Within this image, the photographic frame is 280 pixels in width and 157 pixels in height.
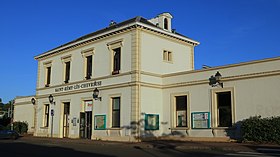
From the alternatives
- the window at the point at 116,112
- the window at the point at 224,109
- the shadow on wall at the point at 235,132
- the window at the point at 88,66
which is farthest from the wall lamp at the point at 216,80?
the window at the point at 88,66

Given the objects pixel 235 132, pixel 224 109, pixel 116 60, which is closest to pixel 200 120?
pixel 224 109

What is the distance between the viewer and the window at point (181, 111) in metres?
23.0

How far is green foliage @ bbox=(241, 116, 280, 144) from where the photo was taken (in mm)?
17547

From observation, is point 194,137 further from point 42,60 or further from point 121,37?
point 42,60

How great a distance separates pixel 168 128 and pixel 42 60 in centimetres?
1640

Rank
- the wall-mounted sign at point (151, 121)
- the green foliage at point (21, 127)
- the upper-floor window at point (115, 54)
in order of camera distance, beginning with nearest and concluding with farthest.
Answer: the wall-mounted sign at point (151, 121) → the upper-floor window at point (115, 54) → the green foliage at point (21, 127)

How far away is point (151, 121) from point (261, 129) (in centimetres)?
782

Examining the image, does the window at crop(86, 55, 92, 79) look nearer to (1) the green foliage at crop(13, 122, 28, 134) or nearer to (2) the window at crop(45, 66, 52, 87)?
(2) the window at crop(45, 66, 52, 87)

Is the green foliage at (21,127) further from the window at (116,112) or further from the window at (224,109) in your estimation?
the window at (224,109)

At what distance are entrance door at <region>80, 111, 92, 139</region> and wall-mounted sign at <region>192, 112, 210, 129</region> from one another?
28.4ft

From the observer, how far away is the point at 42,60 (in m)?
33.5

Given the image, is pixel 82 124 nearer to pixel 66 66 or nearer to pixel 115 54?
pixel 66 66

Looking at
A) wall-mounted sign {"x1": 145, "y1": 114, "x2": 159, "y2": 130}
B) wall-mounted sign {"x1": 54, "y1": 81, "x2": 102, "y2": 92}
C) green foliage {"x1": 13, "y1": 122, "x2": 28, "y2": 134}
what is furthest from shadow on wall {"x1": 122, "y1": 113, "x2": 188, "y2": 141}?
green foliage {"x1": 13, "y1": 122, "x2": 28, "y2": 134}

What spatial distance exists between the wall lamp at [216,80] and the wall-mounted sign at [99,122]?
8.39 metres
